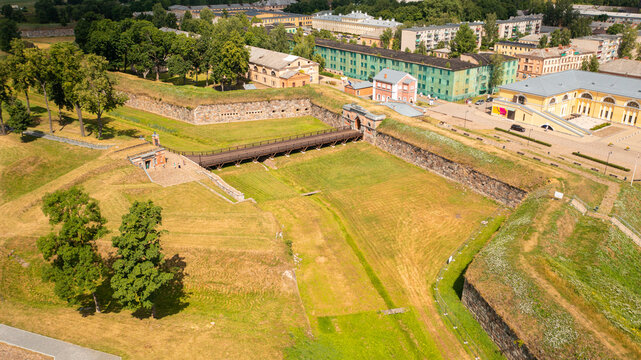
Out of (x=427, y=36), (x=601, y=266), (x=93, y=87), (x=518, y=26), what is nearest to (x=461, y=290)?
(x=601, y=266)

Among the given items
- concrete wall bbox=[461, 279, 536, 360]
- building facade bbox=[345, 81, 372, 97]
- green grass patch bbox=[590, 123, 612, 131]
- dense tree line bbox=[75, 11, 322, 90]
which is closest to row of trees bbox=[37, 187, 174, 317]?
concrete wall bbox=[461, 279, 536, 360]

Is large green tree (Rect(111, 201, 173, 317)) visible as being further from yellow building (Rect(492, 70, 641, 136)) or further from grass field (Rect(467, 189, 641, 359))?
yellow building (Rect(492, 70, 641, 136))

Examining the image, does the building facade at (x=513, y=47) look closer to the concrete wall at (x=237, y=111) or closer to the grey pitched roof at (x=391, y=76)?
the grey pitched roof at (x=391, y=76)

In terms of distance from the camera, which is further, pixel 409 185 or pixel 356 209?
pixel 409 185

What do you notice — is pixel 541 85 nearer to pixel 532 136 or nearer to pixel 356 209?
pixel 532 136

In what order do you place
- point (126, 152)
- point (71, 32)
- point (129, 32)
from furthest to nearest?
1. point (71, 32)
2. point (129, 32)
3. point (126, 152)

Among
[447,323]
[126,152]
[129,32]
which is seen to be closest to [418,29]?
[129,32]

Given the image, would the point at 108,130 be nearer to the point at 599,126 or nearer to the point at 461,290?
the point at 461,290
